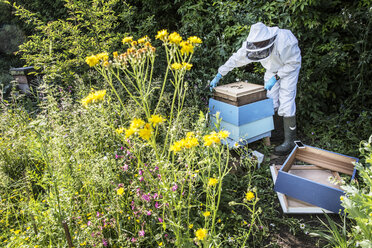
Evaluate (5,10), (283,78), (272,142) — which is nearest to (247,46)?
(283,78)

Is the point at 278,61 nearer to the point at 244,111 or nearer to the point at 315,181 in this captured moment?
the point at 244,111

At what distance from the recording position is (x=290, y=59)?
3.13m

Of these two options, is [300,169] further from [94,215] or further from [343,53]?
[94,215]

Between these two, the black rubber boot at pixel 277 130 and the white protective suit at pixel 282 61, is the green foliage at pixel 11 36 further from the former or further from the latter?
the black rubber boot at pixel 277 130

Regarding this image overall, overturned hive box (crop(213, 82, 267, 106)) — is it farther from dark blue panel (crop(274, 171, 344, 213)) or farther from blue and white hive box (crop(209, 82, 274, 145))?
dark blue panel (crop(274, 171, 344, 213))

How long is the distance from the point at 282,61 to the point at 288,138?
1021 millimetres

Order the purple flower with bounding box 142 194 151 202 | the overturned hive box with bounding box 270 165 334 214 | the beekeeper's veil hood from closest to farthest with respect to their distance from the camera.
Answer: the purple flower with bounding box 142 194 151 202 → the overturned hive box with bounding box 270 165 334 214 → the beekeeper's veil hood

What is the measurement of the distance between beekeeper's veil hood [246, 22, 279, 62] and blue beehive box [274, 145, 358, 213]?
116 cm

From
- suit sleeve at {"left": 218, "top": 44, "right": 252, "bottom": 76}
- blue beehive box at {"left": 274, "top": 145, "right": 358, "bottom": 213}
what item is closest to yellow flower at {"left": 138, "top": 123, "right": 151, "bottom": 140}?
blue beehive box at {"left": 274, "top": 145, "right": 358, "bottom": 213}

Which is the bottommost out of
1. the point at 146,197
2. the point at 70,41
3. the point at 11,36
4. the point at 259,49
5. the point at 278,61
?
the point at 146,197

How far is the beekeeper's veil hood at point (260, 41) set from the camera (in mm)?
2834

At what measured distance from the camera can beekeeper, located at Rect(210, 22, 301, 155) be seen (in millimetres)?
2883

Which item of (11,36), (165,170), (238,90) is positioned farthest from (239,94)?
(11,36)

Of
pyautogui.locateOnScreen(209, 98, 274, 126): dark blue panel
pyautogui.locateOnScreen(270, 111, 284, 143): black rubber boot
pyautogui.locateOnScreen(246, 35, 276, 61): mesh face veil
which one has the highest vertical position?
pyautogui.locateOnScreen(246, 35, 276, 61): mesh face veil
